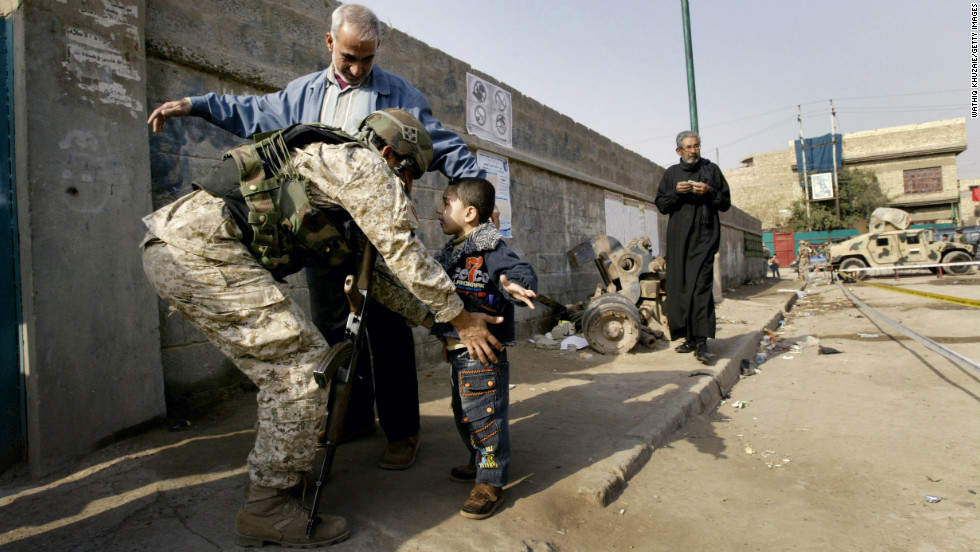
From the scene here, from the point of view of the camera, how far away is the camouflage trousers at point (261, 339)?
5.24 ft

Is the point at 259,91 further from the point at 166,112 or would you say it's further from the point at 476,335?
the point at 476,335

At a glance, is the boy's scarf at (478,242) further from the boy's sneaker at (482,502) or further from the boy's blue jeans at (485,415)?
the boy's sneaker at (482,502)

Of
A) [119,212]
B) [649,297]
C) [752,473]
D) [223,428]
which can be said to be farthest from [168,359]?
[649,297]

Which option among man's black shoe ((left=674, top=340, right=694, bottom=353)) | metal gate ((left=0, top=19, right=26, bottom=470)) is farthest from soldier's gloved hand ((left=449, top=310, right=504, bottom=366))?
man's black shoe ((left=674, top=340, right=694, bottom=353))

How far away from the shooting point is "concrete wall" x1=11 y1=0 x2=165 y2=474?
6.88 feet

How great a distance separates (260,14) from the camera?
3318 mm

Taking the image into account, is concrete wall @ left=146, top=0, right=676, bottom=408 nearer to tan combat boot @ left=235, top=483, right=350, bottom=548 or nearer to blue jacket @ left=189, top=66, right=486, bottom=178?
blue jacket @ left=189, top=66, right=486, bottom=178

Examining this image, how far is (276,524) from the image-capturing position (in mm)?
1607

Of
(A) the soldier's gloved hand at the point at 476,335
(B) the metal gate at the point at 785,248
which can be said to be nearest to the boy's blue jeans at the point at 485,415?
(A) the soldier's gloved hand at the point at 476,335

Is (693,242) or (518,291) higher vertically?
(693,242)

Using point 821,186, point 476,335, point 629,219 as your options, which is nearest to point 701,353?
point 476,335

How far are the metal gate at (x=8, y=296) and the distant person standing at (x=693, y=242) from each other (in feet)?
14.5

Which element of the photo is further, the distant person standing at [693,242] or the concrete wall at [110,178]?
the distant person standing at [693,242]

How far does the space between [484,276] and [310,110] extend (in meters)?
1.10
